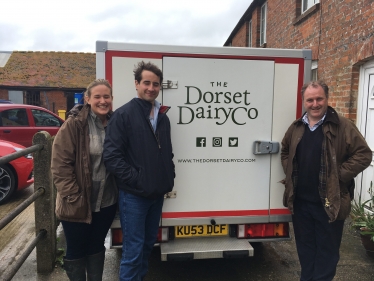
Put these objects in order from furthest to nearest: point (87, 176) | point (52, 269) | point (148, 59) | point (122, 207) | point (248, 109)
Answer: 1. point (52, 269)
2. point (248, 109)
3. point (148, 59)
4. point (122, 207)
5. point (87, 176)

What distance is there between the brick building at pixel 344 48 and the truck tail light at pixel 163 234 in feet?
11.2

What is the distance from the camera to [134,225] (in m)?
2.52

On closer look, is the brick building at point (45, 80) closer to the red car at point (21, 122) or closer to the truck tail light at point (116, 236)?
the red car at point (21, 122)

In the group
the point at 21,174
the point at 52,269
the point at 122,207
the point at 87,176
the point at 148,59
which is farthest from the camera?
the point at 21,174

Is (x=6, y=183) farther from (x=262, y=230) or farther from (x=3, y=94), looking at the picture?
(x=3, y=94)

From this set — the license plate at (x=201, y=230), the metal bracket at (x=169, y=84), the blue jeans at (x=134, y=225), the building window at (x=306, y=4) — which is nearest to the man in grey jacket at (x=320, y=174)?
the license plate at (x=201, y=230)

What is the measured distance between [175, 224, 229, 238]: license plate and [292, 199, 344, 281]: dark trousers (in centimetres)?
68

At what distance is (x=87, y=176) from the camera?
2.38 metres

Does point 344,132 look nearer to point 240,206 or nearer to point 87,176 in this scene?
point 240,206

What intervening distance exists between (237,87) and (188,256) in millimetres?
1546

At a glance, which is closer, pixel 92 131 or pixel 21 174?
pixel 92 131

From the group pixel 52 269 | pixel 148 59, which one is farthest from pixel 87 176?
pixel 52 269

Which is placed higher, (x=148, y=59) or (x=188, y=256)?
(x=148, y=59)

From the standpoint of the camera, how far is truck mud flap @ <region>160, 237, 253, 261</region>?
9.54 feet
